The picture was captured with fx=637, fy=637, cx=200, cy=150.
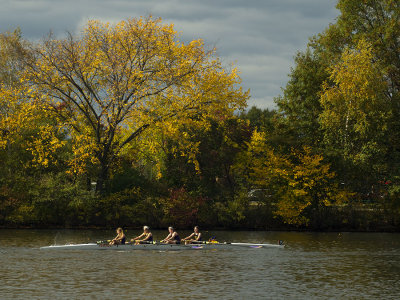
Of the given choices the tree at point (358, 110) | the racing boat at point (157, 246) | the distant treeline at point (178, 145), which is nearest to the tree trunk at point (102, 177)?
the distant treeline at point (178, 145)

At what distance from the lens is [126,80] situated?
55.0 meters

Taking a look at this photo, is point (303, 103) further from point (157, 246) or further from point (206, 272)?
point (206, 272)

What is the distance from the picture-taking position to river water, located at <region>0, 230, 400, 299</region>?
2347 centimetres

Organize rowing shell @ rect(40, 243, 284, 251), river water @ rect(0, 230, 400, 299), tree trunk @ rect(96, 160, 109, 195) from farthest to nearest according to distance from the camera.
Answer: tree trunk @ rect(96, 160, 109, 195), rowing shell @ rect(40, 243, 284, 251), river water @ rect(0, 230, 400, 299)

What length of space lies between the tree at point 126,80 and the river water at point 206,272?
14.0 metres

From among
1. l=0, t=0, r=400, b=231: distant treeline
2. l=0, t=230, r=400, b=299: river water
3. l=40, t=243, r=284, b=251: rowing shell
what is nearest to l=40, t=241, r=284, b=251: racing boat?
l=40, t=243, r=284, b=251: rowing shell

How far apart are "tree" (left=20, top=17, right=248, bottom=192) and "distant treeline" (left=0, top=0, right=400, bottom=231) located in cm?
11

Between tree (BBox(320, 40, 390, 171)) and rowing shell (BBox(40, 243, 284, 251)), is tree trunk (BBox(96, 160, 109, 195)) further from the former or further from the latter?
tree (BBox(320, 40, 390, 171))

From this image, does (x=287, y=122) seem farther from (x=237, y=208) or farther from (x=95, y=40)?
(x=95, y=40)

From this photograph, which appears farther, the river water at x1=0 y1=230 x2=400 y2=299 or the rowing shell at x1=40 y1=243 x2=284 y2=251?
the rowing shell at x1=40 y1=243 x2=284 y2=251

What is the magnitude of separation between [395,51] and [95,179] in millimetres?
30523

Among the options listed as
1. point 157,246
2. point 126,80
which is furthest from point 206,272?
point 126,80

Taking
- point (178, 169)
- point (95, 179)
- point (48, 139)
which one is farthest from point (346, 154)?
point (48, 139)

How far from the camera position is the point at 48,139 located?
58688mm
